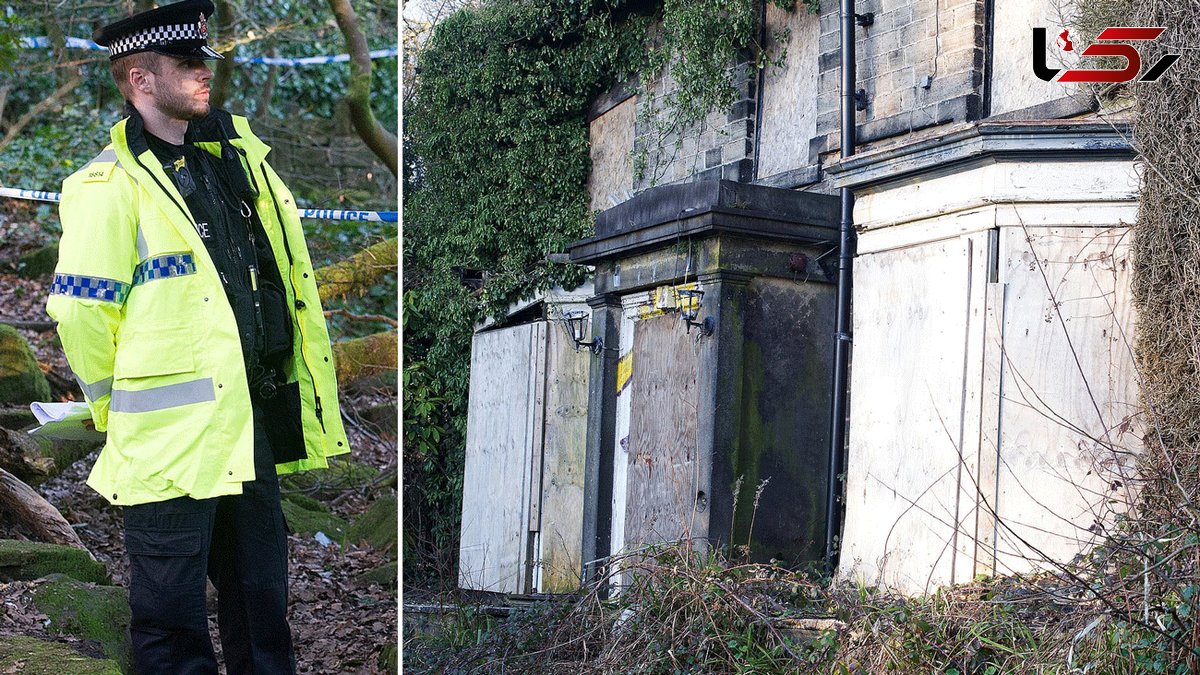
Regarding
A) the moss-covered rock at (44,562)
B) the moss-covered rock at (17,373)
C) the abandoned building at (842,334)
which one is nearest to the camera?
the moss-covered rock at (44,562)

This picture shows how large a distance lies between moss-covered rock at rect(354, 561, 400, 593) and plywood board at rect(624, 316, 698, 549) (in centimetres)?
115

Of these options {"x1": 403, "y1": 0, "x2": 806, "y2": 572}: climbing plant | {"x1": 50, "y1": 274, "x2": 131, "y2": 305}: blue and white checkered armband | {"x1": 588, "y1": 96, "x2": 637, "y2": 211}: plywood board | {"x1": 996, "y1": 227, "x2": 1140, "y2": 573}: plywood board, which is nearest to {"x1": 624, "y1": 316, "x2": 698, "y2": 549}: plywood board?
{"x1": 403, "y1": 0, "x2": 806, "y2": 572}: climbing plant

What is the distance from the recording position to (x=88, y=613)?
454 cm

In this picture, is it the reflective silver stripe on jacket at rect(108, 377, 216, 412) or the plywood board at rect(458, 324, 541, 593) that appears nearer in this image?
the reflective silver stripe on jacket at rect(108, 377, 216, 412)

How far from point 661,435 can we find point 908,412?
4.71ft

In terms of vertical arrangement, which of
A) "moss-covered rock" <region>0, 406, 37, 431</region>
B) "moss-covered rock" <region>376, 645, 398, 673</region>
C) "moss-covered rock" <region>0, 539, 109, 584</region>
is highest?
"moss-covered rock" <region>0, 406, 37, 431</region>

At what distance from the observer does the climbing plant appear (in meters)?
7.07

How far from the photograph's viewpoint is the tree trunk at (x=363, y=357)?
7098 millimetres

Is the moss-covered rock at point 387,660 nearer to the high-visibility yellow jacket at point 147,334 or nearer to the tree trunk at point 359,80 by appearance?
the high-visibility yellow jacket at point 147,334

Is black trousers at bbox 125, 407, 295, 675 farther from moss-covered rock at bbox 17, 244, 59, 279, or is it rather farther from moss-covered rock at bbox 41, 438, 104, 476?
moss-covered rock at bbox 17, 244, 59, 279

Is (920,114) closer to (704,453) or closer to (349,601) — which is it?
(704,453)

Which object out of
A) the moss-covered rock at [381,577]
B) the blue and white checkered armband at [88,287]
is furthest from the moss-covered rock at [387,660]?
the blue and white checkered armband at [88,287]

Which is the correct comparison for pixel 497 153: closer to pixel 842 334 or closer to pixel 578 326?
pixel 578 326

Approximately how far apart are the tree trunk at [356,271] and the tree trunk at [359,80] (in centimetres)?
151
